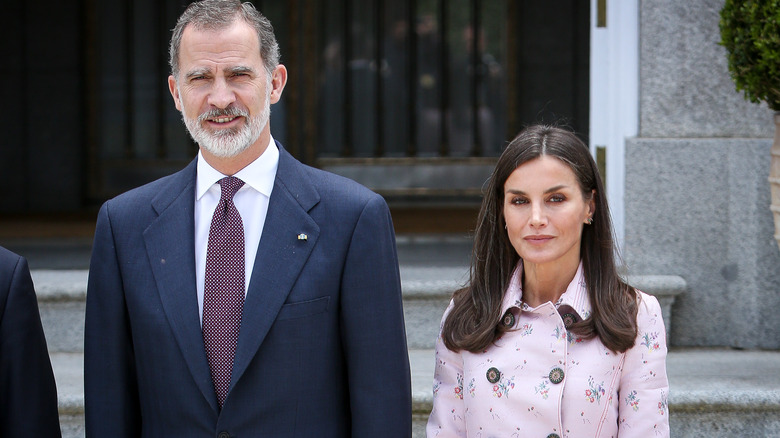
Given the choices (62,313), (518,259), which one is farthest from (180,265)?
(62,313)

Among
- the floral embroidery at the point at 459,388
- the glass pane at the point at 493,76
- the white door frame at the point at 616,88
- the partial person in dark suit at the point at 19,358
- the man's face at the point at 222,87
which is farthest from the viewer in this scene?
the glass pane at the point at 493,76

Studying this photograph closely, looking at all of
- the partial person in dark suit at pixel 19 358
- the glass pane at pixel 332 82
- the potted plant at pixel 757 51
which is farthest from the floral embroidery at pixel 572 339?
the glass pane at pixel 332 82

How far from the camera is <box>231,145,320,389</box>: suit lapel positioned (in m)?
2.42

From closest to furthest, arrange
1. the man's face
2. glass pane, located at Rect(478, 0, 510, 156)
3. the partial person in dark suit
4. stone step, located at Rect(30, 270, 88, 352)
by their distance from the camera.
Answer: the partial person in dark suit < the man's face < stone step, located at Rect(30, 270, 88, 352) < glass pane, located at Rect(478, 0, 510, 156)

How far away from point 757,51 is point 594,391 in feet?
6.64

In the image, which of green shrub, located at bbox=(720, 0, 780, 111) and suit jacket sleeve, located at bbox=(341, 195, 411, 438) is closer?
suit jacket sleeve, located at bbox=(341, 195, 411, 438)

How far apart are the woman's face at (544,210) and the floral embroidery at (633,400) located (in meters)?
0.38

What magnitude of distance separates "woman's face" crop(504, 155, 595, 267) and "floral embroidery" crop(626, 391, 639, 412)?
0.38 m

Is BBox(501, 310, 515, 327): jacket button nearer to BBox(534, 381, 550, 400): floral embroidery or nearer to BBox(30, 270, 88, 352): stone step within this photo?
BBox(534, 381, 550, 400): floral embroidery

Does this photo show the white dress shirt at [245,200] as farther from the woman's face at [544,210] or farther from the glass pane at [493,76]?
the glass pane at [493,76]

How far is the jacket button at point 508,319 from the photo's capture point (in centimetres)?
264

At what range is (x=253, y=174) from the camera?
101 inches

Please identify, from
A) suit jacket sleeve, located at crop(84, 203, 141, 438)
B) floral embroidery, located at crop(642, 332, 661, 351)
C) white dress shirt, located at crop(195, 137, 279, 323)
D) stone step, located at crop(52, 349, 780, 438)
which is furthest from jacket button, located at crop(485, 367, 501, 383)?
stone step, located at crop(52, 349, 780, 438)

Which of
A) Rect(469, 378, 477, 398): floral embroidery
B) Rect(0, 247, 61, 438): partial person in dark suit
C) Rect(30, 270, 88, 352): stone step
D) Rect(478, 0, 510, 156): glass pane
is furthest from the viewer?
Rect(478, 0, 510, 156): glass pane
